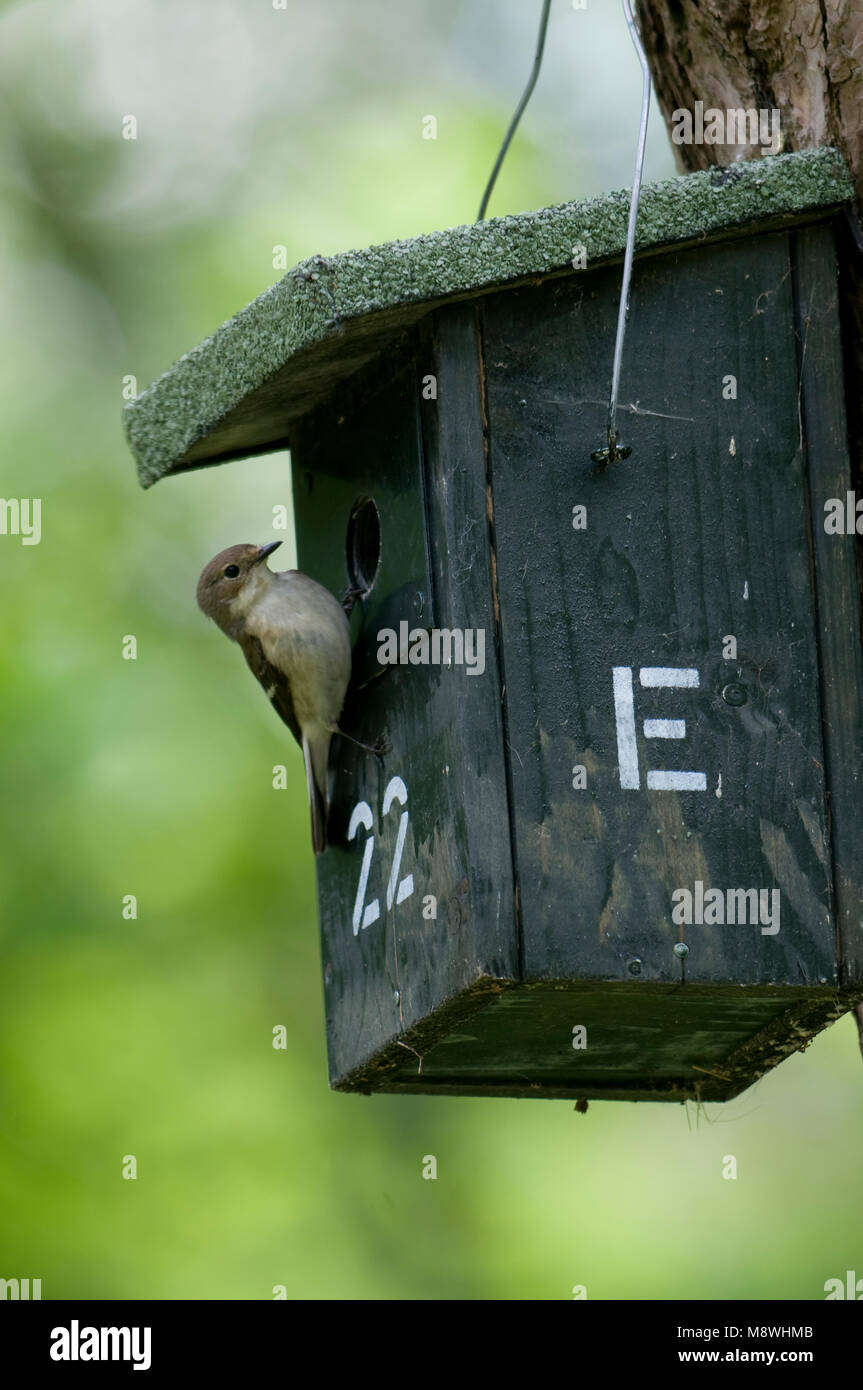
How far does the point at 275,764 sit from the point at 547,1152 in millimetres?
2015

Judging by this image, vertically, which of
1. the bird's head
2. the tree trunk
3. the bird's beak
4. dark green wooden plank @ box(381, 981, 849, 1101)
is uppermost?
the tree trunk

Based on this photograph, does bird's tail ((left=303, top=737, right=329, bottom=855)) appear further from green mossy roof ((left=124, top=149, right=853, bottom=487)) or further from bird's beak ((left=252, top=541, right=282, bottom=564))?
green mossy roof ((left=124, top=149, right=853, bottom=487))

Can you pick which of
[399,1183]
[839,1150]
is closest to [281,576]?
[399,1183]

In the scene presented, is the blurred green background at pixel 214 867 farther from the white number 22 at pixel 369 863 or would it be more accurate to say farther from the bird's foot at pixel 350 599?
the bird's foot at pixel 350 599

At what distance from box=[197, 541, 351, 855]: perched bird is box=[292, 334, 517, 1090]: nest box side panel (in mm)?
45

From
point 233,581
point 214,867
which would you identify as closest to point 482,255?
point 233,581

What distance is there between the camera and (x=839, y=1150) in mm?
8414

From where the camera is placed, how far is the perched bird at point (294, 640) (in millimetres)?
4426

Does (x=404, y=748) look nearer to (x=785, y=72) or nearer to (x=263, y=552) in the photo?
(x=263, y=552)

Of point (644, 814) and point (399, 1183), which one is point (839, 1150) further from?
point (644, 814)

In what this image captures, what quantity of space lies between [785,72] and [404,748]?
1.73 metres

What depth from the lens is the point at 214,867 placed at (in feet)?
26.6

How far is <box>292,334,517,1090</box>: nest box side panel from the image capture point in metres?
3.56

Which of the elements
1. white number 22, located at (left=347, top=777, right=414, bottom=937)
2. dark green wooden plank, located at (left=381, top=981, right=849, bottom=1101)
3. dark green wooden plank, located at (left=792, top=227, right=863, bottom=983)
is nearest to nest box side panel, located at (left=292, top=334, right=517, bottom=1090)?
white number 22, located at (left=347, top=777, right=414, bottom=937)
